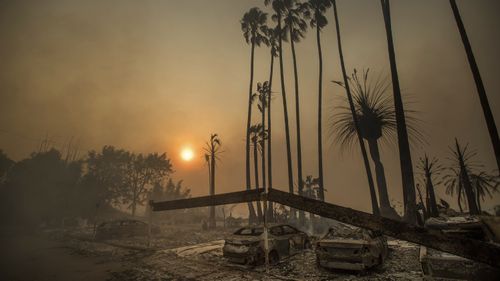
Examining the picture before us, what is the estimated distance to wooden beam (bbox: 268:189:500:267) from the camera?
351 cm

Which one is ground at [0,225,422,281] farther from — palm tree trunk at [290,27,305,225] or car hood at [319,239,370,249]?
palm tree trunk at [290,27,305,225]

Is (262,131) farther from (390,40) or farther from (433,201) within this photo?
(433,201)

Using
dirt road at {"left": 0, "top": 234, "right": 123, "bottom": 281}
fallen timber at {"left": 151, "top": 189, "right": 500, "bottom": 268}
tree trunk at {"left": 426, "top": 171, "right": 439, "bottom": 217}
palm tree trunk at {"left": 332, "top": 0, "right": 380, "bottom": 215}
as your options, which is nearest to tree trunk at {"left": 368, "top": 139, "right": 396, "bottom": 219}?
palm tree trunk at {"left": 332, "top": 0, "right": 380, "bottom": 215}

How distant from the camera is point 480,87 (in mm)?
14648

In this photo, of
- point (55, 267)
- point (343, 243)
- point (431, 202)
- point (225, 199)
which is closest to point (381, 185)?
point (431, 202)

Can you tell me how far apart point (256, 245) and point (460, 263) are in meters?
7.41

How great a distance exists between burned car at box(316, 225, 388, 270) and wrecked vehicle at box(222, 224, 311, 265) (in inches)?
91.1

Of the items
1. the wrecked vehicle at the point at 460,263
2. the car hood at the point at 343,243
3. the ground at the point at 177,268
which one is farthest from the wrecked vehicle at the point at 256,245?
the wrecked vehicle at the point at 460,263

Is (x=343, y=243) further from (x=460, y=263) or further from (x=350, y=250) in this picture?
(x=460, y=263)

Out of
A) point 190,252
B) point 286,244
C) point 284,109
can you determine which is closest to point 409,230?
point 286,244

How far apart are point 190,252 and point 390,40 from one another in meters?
22.0

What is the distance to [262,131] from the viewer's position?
43531 millimetres

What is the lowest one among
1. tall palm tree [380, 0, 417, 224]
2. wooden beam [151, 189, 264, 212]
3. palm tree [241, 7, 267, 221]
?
wooden beam [151, 189, 264, 212]

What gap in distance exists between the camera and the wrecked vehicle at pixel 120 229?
23.1 m
